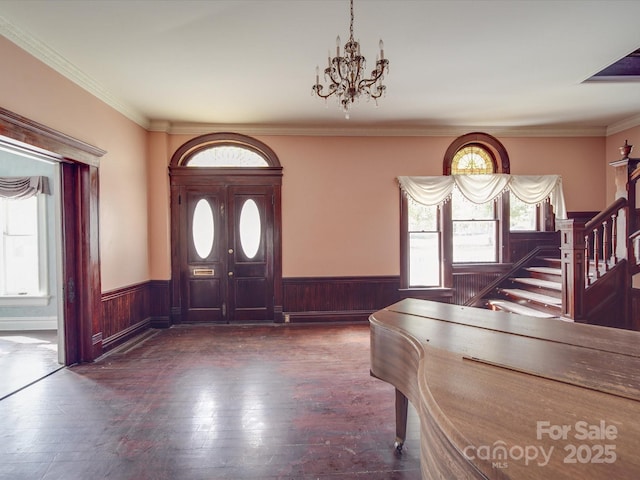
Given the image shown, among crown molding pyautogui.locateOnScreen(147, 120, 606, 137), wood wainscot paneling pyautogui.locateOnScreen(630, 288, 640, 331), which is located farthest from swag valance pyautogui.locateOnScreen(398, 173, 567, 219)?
wood wainscot paneling pyautogui.locateOnScreen(630, 288, 640, 331)

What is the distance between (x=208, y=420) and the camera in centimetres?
242

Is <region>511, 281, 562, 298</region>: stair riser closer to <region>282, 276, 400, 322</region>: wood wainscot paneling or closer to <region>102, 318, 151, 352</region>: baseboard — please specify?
<region>282, 276, 400, 322</region>: wood wainscot paneling

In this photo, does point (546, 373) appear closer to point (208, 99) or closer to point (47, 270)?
point (208, 99)

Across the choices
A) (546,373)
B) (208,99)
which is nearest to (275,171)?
(208,99)

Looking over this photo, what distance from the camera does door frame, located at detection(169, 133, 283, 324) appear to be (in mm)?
5000

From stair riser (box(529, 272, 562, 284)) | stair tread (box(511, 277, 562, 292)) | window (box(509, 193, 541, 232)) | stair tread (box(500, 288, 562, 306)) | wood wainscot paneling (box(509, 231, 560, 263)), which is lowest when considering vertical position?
stair tread (box(500, 288, 562, 306))

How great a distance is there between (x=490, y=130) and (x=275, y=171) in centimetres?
358

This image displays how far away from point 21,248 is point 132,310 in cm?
219

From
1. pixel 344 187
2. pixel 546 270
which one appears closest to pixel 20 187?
pixel 344 187

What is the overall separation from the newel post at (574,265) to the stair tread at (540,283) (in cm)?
60

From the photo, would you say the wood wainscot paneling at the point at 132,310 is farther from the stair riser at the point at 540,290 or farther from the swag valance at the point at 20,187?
the stair riser at the point at 540,290

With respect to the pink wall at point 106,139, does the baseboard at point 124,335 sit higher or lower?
lower

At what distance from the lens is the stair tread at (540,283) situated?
4.19 meters

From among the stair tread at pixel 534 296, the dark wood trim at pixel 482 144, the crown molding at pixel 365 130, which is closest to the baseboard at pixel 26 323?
the crown molding at pixel 365 130
